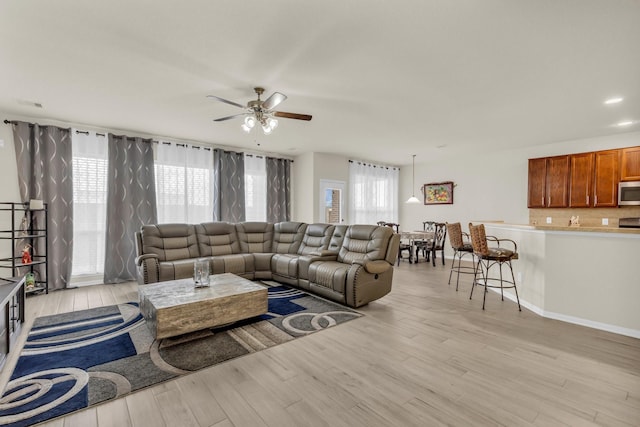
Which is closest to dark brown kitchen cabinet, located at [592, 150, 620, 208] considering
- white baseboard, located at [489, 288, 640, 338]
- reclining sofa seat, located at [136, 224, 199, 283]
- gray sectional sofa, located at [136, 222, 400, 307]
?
white baseboard, located at [489, 288, 640, 338]

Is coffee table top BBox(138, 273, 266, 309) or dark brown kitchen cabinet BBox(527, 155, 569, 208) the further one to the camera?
dark brown kitchen cabinet BBox(527, 155, 569, 208)

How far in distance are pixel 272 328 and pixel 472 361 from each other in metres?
1.83

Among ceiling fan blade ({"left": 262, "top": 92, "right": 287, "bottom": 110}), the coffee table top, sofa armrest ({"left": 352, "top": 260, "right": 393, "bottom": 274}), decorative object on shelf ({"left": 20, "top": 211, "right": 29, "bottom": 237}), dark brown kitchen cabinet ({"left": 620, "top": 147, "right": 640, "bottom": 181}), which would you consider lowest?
the coffee table top

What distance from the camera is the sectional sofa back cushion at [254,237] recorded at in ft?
18.0

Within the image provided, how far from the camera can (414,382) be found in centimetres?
207

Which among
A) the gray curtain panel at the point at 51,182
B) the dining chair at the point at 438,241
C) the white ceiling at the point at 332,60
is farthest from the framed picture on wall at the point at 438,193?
the gray curtain panel at the point at 51,182

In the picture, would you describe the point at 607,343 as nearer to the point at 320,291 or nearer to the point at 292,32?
the point at 320,291

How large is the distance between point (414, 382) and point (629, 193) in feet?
18.2

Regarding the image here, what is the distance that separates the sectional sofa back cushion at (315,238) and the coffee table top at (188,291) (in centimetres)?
166

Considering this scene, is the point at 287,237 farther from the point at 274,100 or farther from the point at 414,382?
the point at 414,382

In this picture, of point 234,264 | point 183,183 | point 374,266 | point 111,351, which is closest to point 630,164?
point 374,266

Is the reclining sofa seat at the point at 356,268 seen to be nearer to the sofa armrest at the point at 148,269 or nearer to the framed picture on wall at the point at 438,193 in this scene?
the sofa armrest at the point at 148,269

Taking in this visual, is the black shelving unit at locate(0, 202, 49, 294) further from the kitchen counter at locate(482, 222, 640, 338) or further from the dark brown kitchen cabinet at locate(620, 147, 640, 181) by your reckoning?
the dark brown kitchen cabinet at locate(620, 147, 640, 181)

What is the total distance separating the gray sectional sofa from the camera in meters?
3.75
